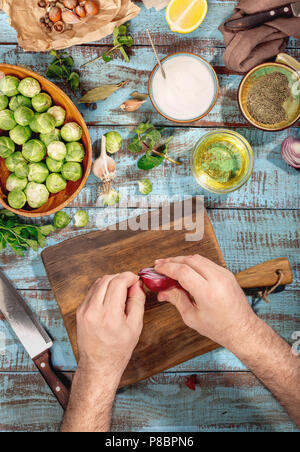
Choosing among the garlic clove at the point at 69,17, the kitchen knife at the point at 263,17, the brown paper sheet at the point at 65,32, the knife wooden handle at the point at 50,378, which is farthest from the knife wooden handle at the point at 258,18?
the knife wooden handle at the point at 50,378

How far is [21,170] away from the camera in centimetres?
131

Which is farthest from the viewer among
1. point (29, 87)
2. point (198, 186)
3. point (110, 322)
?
point (198, 186)

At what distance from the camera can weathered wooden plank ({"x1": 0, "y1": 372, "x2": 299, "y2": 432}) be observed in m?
1.51

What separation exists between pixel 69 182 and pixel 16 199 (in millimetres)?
214

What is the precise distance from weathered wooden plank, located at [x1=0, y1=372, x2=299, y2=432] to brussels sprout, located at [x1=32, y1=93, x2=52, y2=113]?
1139mm

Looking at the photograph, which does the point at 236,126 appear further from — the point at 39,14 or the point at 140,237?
the point at 39,14

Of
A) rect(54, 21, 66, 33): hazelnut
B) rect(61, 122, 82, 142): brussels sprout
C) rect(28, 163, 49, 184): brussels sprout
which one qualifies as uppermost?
rect(54, 21, 66, 33): hazelnut

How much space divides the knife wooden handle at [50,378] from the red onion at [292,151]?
1.31 metres

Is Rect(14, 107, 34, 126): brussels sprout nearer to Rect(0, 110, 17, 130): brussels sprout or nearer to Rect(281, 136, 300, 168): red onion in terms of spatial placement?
Rect(0, 110, 17, 130): brussels sprout

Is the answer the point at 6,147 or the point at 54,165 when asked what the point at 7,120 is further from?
the point at 54,165

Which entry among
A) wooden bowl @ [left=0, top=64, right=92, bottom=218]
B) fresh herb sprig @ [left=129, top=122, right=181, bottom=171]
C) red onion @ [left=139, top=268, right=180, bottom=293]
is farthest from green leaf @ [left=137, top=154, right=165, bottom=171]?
red onion @ [left=139, top=268, right=180, bottom=293]

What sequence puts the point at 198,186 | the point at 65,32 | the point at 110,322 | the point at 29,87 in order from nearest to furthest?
the point at 110,322 → the point at 29,87 → the point at 65,32 → the point at 198,186

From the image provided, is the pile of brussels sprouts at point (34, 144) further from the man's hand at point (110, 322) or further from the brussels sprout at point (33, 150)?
the man's hand at point (110, 322)

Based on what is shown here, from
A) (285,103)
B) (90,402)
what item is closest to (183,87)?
(285,103)
